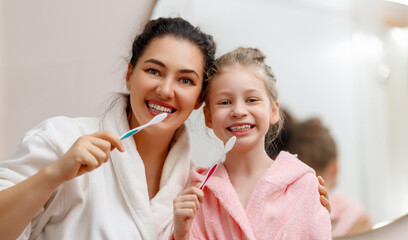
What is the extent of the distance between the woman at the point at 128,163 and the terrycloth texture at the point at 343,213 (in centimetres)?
58

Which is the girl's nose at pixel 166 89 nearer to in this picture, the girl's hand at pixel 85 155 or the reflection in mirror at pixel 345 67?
the girl's hand at pixel 85 155

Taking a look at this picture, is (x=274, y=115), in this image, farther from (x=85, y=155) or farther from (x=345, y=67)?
(x=345, y=67)

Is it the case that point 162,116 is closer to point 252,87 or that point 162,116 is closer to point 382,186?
point 252,87

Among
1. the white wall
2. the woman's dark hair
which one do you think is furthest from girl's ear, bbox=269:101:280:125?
the white wall

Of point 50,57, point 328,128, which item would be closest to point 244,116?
point 328,128

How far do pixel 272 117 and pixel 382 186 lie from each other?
678 mm

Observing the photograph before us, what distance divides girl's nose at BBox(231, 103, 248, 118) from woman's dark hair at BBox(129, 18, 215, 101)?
0.12 meters

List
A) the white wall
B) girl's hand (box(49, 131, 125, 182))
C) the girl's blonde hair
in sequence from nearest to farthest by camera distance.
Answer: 1. girl's hand (box(49, 131, 125, 182))
2. the girl's blonde hair
3. the white wall

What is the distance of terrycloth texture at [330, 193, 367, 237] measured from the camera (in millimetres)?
1243

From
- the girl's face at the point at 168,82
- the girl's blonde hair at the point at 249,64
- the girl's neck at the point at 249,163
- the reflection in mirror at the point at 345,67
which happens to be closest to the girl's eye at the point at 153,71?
the girl's face at the point at 168,82

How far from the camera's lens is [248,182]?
785 mm

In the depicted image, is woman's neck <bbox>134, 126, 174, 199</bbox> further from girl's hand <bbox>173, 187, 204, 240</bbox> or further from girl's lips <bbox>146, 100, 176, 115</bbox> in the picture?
girl's hand <bbox>173, 187, 204, 240</bbox>

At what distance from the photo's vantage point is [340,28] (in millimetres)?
1320

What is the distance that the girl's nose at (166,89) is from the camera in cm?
79
